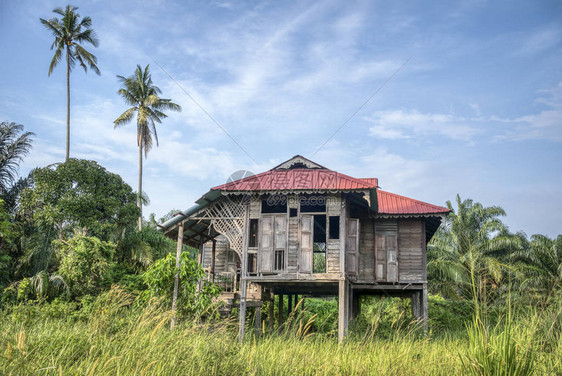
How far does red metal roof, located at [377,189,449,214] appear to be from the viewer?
16578mm

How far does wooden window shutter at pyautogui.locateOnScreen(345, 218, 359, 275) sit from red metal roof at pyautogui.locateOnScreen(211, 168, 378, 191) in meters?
1.43

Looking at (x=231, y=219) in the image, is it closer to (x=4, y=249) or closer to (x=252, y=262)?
(x=252, y=262)

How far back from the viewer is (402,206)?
17203mm

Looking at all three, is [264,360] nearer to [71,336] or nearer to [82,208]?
[71,336]

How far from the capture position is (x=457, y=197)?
1296 inches

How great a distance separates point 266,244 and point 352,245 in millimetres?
2627

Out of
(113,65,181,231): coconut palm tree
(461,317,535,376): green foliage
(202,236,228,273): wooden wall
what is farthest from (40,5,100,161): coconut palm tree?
(461,317,535,376): green foliage

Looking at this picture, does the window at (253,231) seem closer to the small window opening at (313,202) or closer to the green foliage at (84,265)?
the small window opening at (313,202)

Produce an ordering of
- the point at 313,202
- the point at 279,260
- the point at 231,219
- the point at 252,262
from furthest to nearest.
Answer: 1. the point at 252,262
2. the point at 313,202
3. the point at 279,260
4. the point at 231,219

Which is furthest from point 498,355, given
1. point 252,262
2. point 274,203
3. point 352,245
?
point 252,262

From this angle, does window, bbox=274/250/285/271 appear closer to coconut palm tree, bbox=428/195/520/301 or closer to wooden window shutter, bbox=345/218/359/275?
wooden window shutter, bbox=345/218/359/275

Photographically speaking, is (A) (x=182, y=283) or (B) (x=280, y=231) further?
(B) (x=280, y=231)

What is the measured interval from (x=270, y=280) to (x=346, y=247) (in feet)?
8.12

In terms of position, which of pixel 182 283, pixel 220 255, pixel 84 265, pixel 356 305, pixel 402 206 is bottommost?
pixel 356 305
